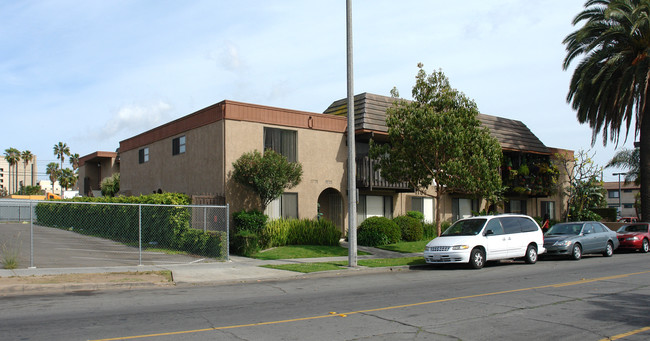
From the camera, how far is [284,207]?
22312 mm

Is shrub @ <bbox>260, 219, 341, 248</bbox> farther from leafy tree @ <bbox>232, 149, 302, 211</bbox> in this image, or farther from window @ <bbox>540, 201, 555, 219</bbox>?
window @ <bbox>540, 201, 555, 219</bbox>

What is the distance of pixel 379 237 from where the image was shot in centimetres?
2269

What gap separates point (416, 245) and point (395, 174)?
13.0 ft

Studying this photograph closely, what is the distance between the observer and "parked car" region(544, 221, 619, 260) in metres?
19.0

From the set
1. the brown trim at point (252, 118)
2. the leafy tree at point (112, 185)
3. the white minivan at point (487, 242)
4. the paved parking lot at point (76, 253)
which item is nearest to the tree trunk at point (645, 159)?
the white minivan at point (487, 242)

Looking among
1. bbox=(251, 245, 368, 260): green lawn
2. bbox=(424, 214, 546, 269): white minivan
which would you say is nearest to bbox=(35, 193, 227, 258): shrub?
bbox=(251, 245, 368, 260): green lawn

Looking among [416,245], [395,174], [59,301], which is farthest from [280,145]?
[59,301]

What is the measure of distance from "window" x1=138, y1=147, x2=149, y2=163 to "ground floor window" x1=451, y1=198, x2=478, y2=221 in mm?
16959

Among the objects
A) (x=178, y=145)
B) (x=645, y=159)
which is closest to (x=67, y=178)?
(x=178, y=145)

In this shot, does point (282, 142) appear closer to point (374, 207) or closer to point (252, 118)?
point (252, 118)

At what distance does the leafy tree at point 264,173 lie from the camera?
19922 millimetres

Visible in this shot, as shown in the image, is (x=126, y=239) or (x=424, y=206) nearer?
(x=126, y=239)

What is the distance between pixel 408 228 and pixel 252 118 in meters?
8.89

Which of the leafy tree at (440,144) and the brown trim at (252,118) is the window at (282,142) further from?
the leafy tree at (440,144)
